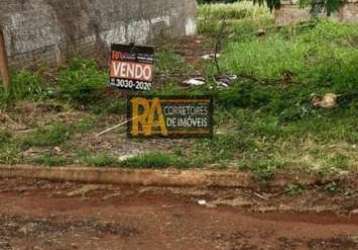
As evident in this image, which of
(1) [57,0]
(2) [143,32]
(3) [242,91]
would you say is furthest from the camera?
(2) [143,32]

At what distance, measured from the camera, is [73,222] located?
5586 mm

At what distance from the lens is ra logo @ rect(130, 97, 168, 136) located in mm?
7195

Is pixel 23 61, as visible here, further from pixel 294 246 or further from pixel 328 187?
pixel 294 246

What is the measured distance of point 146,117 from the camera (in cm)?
732

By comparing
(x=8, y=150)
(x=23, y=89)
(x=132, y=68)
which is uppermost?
(x=132, y=68)

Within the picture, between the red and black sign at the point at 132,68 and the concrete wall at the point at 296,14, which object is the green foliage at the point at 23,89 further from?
the concrete wall at the point at 296,14

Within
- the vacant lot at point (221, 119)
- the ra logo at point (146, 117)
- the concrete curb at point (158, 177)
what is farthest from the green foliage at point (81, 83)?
the concrete curb at point (158, 177)

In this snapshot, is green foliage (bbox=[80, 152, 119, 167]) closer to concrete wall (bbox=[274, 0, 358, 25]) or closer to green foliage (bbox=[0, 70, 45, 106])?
green foliage (bbox=[0, 70, 45, 106])

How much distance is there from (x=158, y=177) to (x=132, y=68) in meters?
1.89

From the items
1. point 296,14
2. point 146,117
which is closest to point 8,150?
point 146,117

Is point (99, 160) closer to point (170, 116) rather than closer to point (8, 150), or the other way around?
point (170, 116)

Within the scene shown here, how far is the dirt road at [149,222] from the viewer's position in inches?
202

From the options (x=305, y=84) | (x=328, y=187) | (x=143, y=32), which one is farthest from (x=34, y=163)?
(x=143, y=32)

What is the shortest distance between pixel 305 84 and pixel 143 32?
768 cm
